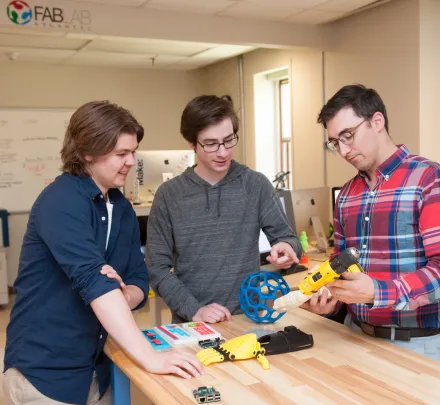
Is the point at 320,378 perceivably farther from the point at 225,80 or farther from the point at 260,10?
the point at 225,80

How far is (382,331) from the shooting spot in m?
1.61

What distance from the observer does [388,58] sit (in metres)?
4.91

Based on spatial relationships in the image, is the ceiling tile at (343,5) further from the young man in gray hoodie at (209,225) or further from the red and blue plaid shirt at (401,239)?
the red and blue plaid shirt at (401,239)

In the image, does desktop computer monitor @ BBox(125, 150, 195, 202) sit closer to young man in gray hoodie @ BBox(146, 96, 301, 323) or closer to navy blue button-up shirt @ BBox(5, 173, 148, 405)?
young man in gray hoodie @ BBox(146, 96, 301, 323)

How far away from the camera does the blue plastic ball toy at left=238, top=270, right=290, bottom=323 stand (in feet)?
5.69

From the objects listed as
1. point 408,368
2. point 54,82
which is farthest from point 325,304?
point 54,82

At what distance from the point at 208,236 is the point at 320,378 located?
763 mm

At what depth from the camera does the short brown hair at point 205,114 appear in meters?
1.93

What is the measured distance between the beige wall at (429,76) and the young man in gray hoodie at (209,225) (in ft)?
10.2

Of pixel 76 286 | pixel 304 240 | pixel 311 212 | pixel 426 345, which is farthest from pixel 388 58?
pixel 76 286

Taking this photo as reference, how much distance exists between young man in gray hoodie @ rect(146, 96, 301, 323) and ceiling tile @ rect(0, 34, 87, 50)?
14.3 feet

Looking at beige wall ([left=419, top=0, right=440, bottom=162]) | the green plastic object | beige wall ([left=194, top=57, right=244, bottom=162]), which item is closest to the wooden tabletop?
the green plastic object

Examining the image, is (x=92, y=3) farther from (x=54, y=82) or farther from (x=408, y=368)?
(x=408, y=368)

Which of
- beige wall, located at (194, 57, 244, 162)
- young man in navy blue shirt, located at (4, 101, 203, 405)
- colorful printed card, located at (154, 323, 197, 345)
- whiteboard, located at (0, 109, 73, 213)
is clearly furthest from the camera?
beige wall, located at (194, 57, 244, 162)
